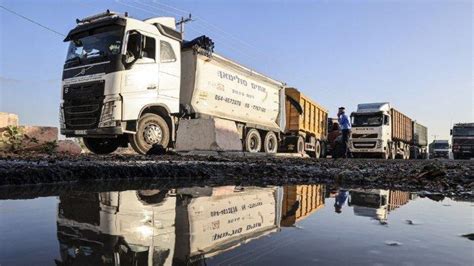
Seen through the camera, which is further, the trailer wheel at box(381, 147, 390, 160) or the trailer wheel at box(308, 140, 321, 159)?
the trailer wheel at box(381, 147, 390, 160)

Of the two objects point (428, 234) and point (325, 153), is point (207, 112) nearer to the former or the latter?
point (428, 234)

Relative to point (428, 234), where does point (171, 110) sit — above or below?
above

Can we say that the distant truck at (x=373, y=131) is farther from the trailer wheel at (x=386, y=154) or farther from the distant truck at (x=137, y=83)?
the distant truck at (x=137, y=83)

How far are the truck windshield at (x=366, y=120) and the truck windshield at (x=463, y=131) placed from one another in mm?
9823

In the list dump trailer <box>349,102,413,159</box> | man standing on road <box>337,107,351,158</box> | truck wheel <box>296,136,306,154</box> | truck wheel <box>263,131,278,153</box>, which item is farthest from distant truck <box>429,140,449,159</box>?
truck wheel <box>263,131,278,153</box>

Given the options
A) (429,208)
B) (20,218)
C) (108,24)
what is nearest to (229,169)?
(429,208)

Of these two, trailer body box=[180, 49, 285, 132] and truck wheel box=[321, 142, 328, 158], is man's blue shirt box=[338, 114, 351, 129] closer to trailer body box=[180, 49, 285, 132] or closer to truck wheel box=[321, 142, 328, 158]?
trailer body box=[180, 49, 285, 132]

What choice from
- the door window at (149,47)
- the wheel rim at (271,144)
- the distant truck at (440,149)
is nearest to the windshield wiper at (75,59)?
the door window at (149,47)

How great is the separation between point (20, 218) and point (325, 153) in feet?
63.6

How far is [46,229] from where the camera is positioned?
200 centimetres

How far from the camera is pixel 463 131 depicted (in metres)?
27.1

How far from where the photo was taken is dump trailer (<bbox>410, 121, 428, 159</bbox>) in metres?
31.3

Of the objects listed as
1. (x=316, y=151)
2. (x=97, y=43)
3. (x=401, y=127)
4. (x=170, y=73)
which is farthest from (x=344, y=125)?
(x=401, y=127)

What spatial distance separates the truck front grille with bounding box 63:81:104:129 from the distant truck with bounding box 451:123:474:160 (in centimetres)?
2568
